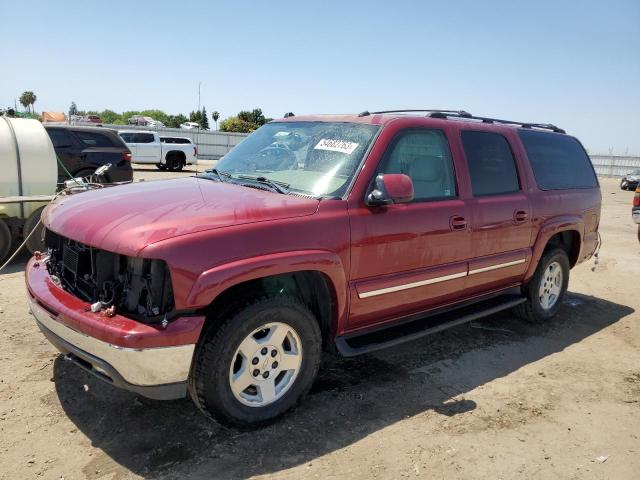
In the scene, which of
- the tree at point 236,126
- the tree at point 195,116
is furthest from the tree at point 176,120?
the tree at point 236,126

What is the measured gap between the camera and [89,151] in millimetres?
11086

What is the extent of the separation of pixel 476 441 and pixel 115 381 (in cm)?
212

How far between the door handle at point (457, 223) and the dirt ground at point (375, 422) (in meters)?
1.14

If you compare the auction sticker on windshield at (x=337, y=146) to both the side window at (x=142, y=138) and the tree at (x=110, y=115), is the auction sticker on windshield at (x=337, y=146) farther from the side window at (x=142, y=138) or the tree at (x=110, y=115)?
the tree at (x=110, y=115)

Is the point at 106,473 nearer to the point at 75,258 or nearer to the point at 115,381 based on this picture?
the point at 115,381

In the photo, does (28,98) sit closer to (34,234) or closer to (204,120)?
(204,120)

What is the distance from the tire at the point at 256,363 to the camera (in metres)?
2.88

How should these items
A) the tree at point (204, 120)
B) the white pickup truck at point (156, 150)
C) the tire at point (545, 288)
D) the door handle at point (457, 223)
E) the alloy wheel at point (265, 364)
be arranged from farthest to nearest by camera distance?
the tree at point (204, 120) < the white pickup truck at point (156, 150) < the tire at point (545, 288) < the door handle at point (457, 223) < the alloy wheel at point (265, 364)

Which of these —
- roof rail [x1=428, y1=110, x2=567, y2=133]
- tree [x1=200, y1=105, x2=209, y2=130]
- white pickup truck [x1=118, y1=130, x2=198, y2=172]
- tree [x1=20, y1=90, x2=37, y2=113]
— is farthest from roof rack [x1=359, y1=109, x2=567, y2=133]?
tree [x1=20, y1=90, x2=37, y2=113]

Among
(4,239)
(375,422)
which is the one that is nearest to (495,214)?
(375,422)

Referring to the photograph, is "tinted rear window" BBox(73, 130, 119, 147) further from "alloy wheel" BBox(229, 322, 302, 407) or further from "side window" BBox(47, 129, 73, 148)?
"alloy wheel" BBox(229, 322, 302, 407)

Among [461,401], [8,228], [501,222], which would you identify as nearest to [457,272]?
[501,222]

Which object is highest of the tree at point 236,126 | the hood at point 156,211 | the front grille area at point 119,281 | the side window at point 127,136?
the tree at point 236,126

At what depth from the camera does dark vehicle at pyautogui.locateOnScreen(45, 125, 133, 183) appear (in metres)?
10.8
